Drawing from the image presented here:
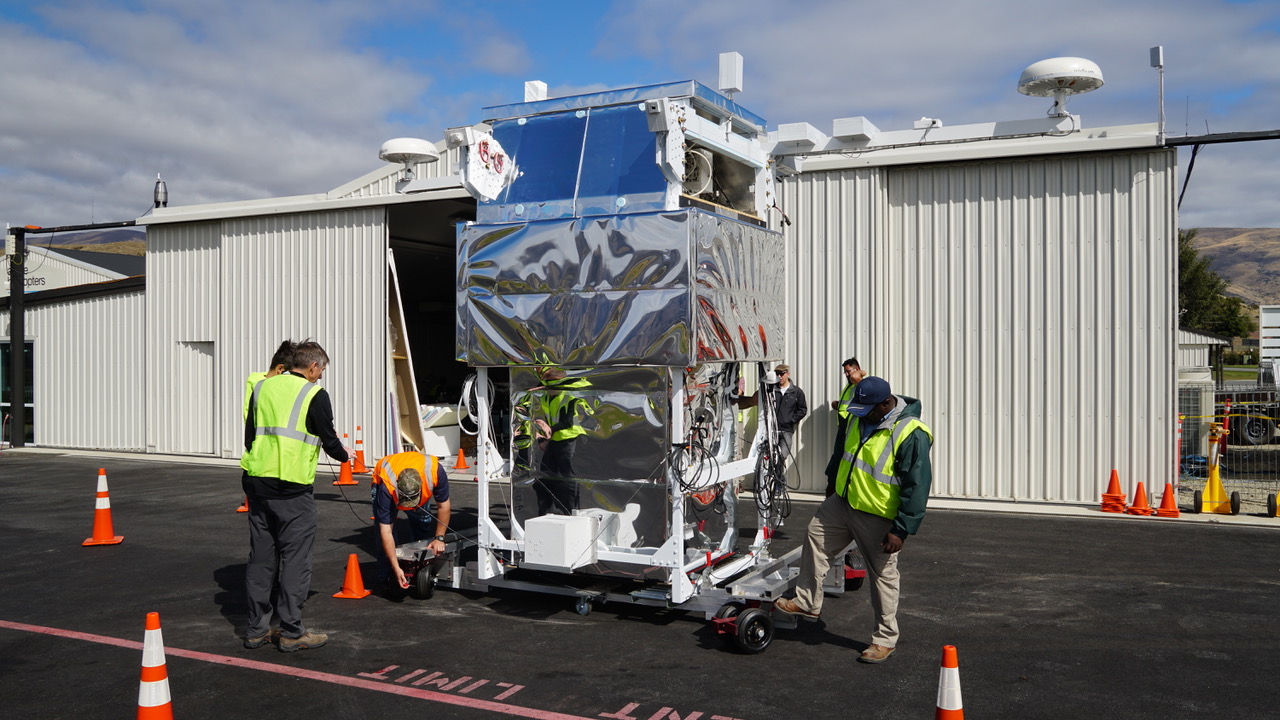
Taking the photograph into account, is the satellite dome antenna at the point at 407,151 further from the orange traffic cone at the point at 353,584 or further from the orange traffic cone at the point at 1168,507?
the orange traffic cone at the point at 1168,507

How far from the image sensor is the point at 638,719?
530cm

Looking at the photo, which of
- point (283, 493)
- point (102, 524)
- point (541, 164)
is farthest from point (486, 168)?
point (102, 524)

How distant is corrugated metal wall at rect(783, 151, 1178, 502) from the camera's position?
12.4 metres

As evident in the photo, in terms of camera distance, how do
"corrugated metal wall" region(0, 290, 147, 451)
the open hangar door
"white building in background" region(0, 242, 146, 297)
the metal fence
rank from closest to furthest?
1. the metal fence
2. the open hangar door
3. "corrugated metal wall" region(0, 290, 147, 451)
4. "white building in background" region(0, 242, 146, 297)

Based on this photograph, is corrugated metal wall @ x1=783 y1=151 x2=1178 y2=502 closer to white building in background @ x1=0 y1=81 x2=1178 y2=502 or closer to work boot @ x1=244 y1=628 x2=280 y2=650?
white building in background @ x1=0 y1=81 x2=1178 y2=502

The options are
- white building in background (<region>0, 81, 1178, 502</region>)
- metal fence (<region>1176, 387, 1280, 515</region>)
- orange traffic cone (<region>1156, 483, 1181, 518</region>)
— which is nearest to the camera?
orange traffic cone (<region>1156, 483, 1181, 518</region>)

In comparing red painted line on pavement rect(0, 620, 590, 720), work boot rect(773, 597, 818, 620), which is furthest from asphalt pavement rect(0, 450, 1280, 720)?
work boot rect(773, 597, 818, 620)

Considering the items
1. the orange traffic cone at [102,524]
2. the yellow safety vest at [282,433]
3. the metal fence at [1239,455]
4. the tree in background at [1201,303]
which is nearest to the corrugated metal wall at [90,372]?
the orange traffic cone at [102,524]

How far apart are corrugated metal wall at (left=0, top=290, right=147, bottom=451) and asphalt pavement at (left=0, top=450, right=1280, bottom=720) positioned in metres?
11.4

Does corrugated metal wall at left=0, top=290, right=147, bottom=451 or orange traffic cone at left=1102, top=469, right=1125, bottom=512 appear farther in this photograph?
corrugated metal wall at left=0, top=290, right=147, bottom=451

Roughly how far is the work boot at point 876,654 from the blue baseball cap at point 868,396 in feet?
4.99

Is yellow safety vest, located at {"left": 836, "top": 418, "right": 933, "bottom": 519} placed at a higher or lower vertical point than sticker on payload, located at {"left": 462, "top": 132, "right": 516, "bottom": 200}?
lower

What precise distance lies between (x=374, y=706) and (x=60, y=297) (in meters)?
20.0

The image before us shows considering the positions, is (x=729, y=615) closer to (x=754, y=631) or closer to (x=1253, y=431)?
(x=754, y=631)
